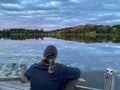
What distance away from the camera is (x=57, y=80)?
3205 mm

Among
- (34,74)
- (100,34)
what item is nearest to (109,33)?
(100,34)

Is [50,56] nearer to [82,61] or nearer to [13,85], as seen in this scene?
[13,85]

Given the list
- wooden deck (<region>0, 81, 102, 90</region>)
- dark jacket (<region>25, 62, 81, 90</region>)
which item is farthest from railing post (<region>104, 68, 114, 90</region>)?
dark jacket (<region>25, 62, 81, 90</region>)

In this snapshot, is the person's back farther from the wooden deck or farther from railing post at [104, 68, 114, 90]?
the wooden deck

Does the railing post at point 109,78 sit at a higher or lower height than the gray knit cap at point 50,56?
lower

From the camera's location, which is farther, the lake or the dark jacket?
the lake

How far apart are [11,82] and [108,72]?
344 centimetres

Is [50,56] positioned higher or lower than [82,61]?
higher

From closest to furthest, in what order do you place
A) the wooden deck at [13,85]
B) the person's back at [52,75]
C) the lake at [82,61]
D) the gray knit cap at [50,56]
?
the gray knit cap at [50,56], the person's back at [52,75], the wooden deck at [13,85], the lake at [82,61]

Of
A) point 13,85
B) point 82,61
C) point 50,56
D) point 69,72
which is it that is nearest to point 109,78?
point 69,72

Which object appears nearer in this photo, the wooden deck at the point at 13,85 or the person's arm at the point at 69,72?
the person's arm at the point at 69,72

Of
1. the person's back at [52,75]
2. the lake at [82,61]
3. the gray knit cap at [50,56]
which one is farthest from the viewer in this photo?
the lake at [82,61]

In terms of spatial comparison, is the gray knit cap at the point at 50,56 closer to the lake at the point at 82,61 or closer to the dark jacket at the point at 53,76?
the dark jacket at the point at 53,76

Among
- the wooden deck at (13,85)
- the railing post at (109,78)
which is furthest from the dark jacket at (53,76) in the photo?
the wooden deck at (13,85)
